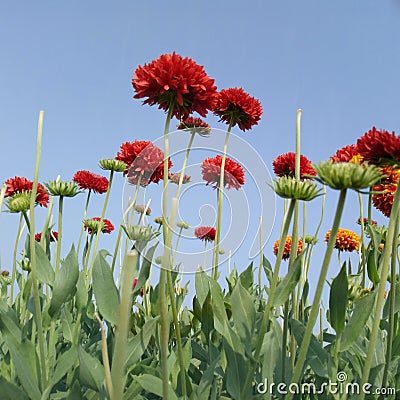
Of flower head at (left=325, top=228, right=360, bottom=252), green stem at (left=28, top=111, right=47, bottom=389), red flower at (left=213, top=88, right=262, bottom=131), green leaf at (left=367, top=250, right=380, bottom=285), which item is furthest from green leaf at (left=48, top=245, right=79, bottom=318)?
flower head at (left=325, top=228, right=360, bottom=252)

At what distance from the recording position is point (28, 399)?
1.06m

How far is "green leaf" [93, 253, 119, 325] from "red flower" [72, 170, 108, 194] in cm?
103

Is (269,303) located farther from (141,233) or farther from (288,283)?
(141,233)

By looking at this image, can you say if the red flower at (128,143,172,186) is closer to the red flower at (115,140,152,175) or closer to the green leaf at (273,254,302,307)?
the red flower at (115,140,152,175)

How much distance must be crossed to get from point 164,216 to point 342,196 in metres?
0.35

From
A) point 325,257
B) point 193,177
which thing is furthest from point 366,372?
point 193,177

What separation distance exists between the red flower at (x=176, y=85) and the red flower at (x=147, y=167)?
341 mm

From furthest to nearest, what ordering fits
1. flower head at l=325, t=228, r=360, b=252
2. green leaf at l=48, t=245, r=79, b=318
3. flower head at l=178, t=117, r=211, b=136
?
1. flower head at l=325, t=228, r=360, b=252
2. flower head at l=178, t=117, r=211, b=136
3. green leaf at l=48, t=245, r=79, b=318

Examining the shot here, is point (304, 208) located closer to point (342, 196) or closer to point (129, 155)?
point (129, 155)

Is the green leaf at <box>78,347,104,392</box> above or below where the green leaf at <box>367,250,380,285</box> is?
below

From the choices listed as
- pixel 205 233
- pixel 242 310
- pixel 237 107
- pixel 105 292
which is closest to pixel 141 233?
pixel 105 292

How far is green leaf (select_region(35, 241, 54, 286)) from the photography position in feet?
4.01

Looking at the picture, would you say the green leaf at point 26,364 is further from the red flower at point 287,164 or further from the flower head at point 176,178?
the red flower at point 287,164

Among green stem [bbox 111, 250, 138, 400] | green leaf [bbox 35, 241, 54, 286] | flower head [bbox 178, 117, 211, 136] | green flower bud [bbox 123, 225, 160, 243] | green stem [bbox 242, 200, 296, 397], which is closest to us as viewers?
green stem [bbox 111, 250, 138, 400]
